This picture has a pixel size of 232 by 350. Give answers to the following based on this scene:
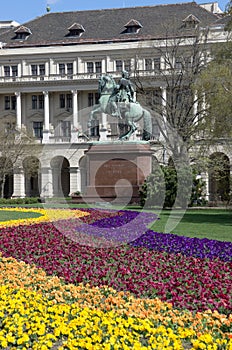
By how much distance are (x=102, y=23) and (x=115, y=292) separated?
66869mm

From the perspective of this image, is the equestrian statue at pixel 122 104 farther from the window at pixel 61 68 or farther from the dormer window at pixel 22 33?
the dormer window at pixel 22 33

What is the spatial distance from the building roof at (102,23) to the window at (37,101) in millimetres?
6456

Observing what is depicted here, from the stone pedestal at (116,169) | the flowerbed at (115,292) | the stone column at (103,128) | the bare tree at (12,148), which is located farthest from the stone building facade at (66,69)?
the flowerbed at (115,292)

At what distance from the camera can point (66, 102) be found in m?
72.6

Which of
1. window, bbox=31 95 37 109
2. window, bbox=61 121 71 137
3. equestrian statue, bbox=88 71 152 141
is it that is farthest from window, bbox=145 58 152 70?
equestrian statue, bbox=88 71 152 141

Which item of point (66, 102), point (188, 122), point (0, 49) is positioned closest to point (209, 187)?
point (188, 122)

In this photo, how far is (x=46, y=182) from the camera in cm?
6384

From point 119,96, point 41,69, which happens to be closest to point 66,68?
point 41,69

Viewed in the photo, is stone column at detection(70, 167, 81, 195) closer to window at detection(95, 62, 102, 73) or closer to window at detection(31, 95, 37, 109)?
window at detection(31, 95, 37, 109)

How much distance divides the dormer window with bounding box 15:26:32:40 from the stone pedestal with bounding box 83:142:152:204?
46.6 m

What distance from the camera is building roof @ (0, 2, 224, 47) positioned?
6931cm

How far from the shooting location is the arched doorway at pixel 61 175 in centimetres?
6650

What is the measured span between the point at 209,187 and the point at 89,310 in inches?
2072

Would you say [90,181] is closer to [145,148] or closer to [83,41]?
[145,148]
